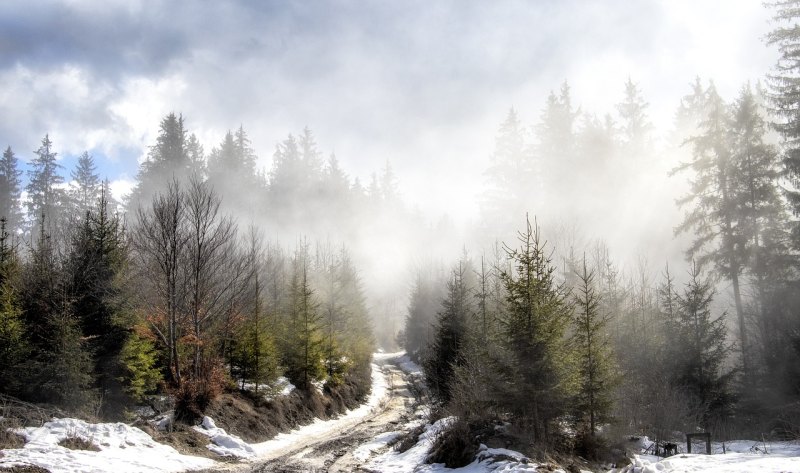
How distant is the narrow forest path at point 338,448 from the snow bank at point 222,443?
2.39ft

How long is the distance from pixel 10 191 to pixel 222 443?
7256cm

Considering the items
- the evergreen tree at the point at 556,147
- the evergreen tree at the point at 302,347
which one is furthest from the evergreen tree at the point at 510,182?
the evergreen tree at the point at 302,347

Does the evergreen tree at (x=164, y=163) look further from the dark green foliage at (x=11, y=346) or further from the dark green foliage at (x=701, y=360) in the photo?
the dark green foliage at (x=701, y=360)

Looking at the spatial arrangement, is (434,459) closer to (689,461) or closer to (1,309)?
(689,461)

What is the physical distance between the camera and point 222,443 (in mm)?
18141

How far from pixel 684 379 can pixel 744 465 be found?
56.9 feet

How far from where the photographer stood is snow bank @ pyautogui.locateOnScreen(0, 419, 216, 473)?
10984 millimetres

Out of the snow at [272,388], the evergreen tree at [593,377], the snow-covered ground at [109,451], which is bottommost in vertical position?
the snow at [272,388]

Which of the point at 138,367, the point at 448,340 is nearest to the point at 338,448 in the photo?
the point at 138,367

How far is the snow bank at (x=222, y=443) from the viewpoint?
17.5 m

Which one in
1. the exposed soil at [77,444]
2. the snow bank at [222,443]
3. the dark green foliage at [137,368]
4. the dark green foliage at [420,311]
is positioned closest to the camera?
the exposed soil at [77,444]

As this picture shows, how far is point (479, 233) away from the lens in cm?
6538

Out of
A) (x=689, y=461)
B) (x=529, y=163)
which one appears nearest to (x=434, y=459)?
(x=689, y=461)

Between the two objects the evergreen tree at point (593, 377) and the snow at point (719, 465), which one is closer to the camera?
the snow at point (719, 465)
